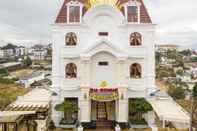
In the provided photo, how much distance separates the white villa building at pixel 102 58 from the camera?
22734mm

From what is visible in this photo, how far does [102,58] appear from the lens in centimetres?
2292

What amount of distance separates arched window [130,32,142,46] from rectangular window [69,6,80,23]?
376 centimetres

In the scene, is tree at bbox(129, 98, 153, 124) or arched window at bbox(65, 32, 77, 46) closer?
tree at bbox(129, 98, 153, 124)

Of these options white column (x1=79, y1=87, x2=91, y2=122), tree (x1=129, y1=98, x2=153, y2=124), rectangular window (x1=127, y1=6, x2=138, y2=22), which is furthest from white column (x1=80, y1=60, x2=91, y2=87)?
rectangular window (x1=127, y1=6, x2=138, y2=22)

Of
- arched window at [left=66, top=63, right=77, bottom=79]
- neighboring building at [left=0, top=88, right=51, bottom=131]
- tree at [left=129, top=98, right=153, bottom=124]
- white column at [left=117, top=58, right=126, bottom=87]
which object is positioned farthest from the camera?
arched window at [left=66, top=63, right=77, bottom=79]

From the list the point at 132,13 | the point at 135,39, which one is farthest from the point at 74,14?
the point at 135,39

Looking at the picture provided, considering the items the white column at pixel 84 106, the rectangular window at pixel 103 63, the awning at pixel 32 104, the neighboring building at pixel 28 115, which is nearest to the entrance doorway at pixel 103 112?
the white column at pixel 84 106

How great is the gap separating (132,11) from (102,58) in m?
3.80

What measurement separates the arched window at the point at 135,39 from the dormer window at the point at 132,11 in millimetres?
868

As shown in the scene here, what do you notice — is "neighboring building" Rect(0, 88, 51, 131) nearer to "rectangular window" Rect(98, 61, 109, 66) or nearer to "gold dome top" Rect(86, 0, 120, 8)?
"rectangular window" Rect(98, 61, 109, 66)

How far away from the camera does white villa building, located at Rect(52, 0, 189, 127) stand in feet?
74.6

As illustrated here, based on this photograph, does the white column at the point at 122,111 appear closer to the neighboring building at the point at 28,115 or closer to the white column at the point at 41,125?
the neighboring building at the point at 28,115

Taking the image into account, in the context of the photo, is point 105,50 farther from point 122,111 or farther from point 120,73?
point 122,111

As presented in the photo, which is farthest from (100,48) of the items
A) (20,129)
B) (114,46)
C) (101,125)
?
(20,129)
